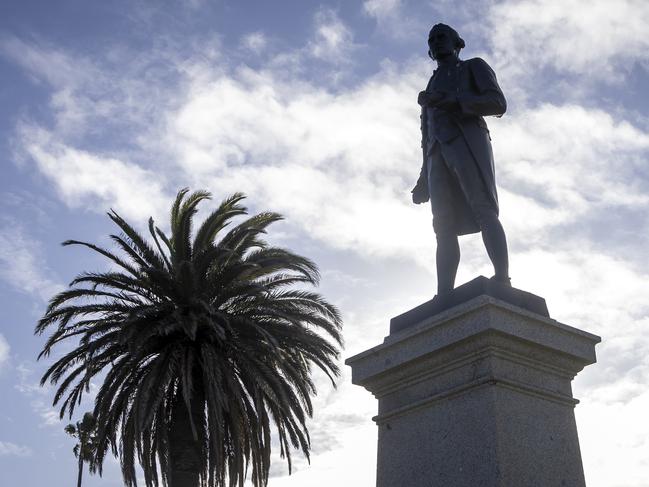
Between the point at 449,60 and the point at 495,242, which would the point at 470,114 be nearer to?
the point at 449,60

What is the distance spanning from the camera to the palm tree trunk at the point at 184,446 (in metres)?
18.8

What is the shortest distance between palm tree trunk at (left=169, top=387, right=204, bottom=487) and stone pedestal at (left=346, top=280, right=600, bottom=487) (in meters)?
14.2

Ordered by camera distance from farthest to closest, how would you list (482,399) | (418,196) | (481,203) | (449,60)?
(418,196), (449,60), (481,203), (482,399)

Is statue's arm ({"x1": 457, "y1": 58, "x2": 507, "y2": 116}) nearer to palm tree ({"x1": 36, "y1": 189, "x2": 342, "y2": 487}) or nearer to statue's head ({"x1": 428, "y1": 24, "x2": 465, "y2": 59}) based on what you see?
statue's head ({"x1": 428, "y1": 24, "x2": 465, "y2": 59})

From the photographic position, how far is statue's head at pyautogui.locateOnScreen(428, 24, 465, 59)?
5871 mm

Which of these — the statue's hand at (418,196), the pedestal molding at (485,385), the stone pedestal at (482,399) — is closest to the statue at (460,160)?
the statue's hand at (418,196)

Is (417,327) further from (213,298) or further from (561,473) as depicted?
(213,298)

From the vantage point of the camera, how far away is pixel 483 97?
216 inches

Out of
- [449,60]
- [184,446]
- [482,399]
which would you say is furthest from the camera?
[184,446]

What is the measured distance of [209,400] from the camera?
18.6 m

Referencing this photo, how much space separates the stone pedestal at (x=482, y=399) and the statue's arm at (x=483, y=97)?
128 cm

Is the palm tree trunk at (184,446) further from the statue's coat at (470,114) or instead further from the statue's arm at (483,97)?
the statue's arm at (483,97)

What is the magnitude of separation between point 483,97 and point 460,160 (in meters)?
0.44

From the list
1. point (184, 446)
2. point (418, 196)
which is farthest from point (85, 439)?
point (418, 196)
